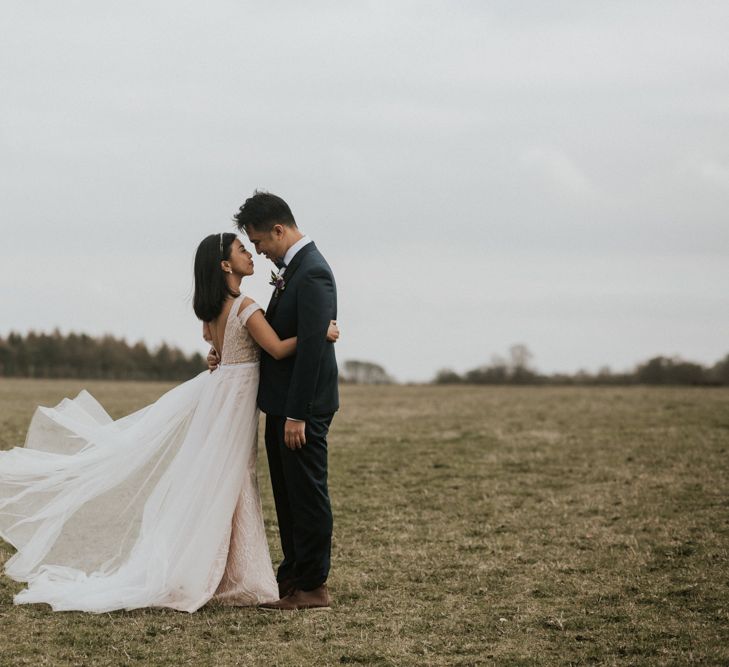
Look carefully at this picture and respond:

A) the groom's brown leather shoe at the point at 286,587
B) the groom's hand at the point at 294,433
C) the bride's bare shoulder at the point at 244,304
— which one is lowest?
the groom's brown leather shoe at the point at 286,587

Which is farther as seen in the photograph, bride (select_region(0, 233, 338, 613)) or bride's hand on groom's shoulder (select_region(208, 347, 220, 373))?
bride's hand on groom's shoulder (select_region(208, 347, 220, 373))

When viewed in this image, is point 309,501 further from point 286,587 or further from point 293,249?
point 293,249

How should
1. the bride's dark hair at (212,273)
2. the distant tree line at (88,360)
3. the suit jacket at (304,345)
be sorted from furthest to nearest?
1. the distant tree line at (88,360)
2. the bride's dark hair at (212,273)
3. the suit jacket at (304,345)

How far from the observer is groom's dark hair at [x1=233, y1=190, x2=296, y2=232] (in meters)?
6.83

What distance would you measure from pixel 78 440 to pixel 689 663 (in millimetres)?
4811

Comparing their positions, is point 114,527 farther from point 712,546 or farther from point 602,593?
point 712,546

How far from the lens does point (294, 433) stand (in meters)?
6.75

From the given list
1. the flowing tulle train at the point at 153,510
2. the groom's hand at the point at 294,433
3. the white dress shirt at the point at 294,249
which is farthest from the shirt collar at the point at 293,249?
the groom's hand at the point at 294,433

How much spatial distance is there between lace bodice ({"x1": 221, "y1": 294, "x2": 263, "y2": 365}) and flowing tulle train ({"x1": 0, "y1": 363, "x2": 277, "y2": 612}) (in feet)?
0.25

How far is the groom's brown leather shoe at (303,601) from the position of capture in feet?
22.8

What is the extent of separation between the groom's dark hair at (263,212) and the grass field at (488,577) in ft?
9.06

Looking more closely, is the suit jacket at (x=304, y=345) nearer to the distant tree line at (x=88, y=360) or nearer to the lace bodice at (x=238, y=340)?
the lace bodice at (x=238, y=340)

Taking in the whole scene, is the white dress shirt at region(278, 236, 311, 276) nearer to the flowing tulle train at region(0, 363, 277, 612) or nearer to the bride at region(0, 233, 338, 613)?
the bride at region(0, 233, 338, 613)

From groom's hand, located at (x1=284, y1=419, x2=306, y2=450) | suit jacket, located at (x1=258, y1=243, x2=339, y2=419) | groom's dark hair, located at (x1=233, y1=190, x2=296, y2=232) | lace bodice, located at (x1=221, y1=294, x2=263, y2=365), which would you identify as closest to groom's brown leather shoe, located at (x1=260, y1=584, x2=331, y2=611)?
groom's hand, located at (x1=284, y1=419, x2=306, y2=450)
